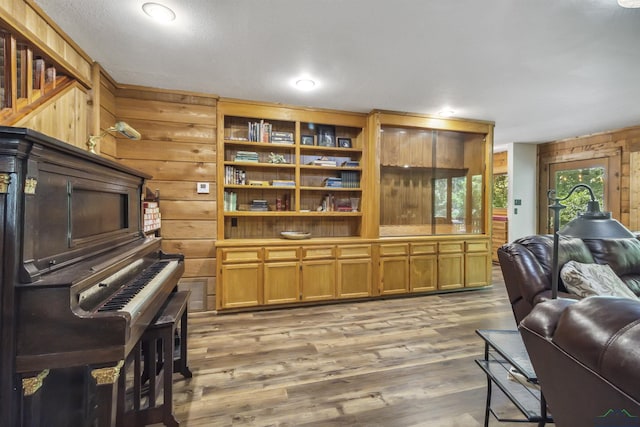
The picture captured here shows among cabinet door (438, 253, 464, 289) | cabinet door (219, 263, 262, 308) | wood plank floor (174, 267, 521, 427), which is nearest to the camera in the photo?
wood plank floor (174, 267, 521, 427)

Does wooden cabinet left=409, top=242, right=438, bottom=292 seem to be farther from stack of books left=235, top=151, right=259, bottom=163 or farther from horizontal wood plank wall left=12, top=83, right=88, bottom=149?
horizontal wood plank wall left=12, top=83, right=88, bottom=149

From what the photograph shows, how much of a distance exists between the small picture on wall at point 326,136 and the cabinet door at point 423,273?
1899 mm

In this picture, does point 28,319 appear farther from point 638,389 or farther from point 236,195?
point 236,195

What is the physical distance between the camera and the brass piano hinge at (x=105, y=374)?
1110 mm

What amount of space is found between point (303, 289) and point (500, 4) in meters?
3.07

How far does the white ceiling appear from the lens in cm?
185

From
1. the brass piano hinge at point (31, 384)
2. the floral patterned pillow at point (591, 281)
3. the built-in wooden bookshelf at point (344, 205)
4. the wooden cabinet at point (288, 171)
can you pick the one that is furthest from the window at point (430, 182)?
the brass piano hinge at point (31, 384)

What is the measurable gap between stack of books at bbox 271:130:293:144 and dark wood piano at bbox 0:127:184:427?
7.69 ft

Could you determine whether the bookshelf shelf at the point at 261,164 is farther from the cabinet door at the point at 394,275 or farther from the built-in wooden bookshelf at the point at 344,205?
the cabinet door at the point at 394,275

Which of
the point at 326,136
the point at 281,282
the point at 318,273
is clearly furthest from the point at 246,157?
the point at 318,273

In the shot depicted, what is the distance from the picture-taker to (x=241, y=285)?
3.31 m

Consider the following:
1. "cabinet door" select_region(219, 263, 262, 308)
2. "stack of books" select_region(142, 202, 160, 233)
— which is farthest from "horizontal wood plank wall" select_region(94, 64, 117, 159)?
"cabinet door" select_region(219, 263, 262, 308)

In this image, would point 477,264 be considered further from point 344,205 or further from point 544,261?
point 544,261

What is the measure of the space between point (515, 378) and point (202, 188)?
125 inches
